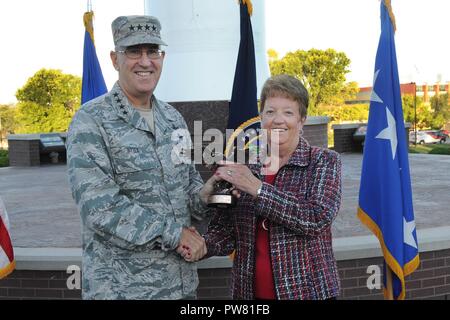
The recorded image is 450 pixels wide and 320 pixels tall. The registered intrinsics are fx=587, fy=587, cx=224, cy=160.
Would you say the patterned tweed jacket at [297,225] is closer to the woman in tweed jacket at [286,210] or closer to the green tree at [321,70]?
the woman in tweed jacket at [286,210]

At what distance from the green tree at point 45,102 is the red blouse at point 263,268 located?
146ft

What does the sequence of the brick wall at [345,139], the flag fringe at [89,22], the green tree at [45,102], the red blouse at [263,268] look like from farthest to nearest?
the green tree at [45,102]
the brick wall at [345,139]
the flag fringe at [89,22]
the red blouse at [263,268]

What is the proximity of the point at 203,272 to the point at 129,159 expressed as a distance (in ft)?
7.53

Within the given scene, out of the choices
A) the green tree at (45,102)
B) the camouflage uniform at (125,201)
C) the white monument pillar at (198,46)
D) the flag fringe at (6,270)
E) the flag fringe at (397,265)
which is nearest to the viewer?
the camouflage uniform at (125,201)

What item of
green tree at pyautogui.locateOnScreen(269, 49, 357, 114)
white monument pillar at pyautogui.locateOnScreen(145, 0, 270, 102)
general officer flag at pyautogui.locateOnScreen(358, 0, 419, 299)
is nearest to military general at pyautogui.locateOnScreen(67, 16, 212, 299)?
general officer flag at pyautogui.locateOnScreen(358, 0, 419, 299)

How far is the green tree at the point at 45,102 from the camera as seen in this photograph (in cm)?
4550

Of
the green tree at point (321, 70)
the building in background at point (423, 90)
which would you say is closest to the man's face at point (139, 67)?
the green tree at point (321, 70)

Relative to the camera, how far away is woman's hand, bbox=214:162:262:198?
8.30ft

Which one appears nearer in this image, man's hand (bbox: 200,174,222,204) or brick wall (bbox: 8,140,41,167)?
man's hand (bbox: 200,174,222,204)

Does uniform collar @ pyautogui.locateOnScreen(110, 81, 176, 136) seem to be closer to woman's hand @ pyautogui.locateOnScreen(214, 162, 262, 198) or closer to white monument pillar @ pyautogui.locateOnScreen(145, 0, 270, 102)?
woman's hand @ pyautogui.locateOnScreen(214, 162, 262, 198)

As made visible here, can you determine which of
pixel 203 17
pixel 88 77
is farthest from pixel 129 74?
pixel 88 77

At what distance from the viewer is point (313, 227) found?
256 cm

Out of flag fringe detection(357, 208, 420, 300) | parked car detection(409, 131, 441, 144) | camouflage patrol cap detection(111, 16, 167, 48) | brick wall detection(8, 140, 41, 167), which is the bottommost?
parked car detection(409, 131, 441, 144)
